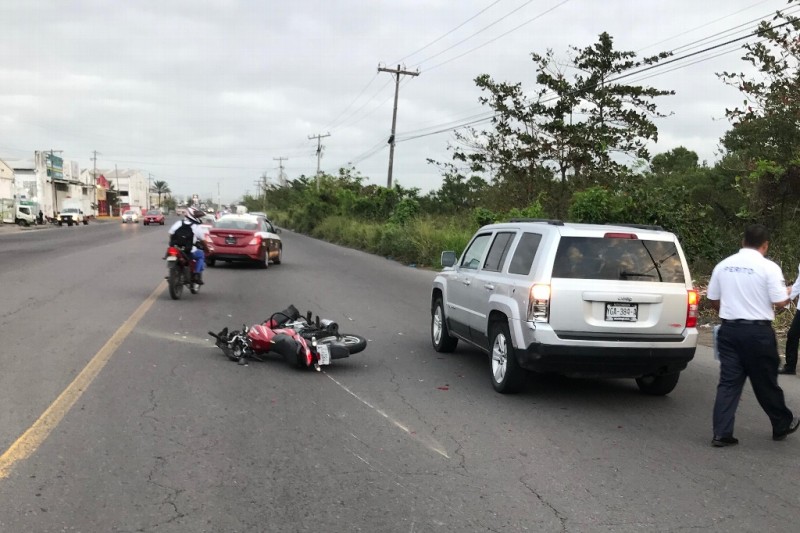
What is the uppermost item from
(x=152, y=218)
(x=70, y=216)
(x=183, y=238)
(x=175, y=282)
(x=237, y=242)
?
(x=183, y=238)

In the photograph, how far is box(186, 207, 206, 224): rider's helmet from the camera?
13.3 meters

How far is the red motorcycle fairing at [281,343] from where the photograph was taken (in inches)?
293

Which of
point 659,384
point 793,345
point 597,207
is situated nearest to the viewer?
point 659,384

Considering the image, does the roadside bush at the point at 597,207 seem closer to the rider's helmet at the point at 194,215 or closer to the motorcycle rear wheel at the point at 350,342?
the rider's helmet at the point at 194,215

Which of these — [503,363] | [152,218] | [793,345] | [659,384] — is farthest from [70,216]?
[659,384]

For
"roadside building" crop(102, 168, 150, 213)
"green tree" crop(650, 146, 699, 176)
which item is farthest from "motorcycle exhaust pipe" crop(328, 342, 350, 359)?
"roadside building" crop(102, 168, 150, 213)

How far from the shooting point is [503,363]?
22.1ft

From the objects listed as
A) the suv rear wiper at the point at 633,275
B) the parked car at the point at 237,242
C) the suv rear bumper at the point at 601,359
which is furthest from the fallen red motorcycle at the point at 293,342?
the parked car at the point at 237,242

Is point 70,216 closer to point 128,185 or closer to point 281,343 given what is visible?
point 281,343

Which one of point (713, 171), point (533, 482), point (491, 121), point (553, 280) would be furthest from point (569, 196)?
point (533, 482)

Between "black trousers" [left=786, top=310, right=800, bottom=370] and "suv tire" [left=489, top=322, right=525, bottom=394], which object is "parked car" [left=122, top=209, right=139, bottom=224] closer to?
"suv tire" [left=489, top=322, right=525, bottom=394]

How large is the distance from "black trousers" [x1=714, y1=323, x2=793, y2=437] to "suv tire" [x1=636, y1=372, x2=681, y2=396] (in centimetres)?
129

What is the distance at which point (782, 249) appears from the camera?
13422 millimetres

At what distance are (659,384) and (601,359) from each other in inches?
44.1
